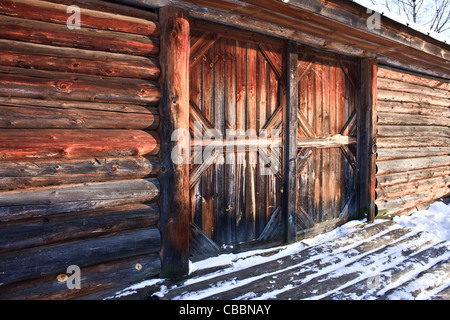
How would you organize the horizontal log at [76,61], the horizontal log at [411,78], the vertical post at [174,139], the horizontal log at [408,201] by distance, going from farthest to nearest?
the horizontal log at [408,201] → the horizontal log at [411,78] → the vertical post at [174,139] → the horizontal log at [76,61]

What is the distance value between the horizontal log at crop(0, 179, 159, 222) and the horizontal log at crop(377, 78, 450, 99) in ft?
15.2

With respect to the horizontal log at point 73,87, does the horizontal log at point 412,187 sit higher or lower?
lower

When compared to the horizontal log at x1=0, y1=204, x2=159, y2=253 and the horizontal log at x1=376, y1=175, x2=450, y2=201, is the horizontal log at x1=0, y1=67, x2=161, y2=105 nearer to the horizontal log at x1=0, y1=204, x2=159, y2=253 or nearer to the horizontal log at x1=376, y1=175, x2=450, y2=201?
the horizontal log at x1=0, y1=204, x2=159, y2=253

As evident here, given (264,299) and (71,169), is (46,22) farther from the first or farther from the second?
(264,299)

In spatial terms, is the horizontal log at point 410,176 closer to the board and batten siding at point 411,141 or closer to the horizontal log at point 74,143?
the board and batten siding at point 411,141

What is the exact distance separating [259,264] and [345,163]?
2618mm

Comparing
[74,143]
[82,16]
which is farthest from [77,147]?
[82,16]

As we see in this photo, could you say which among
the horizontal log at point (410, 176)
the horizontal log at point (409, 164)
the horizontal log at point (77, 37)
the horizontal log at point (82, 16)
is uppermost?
the horizontal log at point (82, 16)

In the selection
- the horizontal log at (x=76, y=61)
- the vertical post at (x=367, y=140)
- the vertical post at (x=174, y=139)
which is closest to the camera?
the horizontal log at (x=76, y=61)

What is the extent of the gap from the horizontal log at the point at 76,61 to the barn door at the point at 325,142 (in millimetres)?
2420

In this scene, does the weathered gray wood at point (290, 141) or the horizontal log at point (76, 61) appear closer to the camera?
the horizontal log at point (76, 61)

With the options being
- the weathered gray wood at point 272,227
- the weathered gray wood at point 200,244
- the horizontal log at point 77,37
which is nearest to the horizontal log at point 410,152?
the weathered gray wood at point 272,227

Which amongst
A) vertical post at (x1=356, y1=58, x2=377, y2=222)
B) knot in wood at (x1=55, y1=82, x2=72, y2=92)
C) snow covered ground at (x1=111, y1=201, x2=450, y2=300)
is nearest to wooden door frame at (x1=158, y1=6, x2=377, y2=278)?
snow covered ground at (x1=111, y1=201, x2=450, y2=300)

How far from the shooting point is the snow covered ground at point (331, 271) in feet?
8.96
